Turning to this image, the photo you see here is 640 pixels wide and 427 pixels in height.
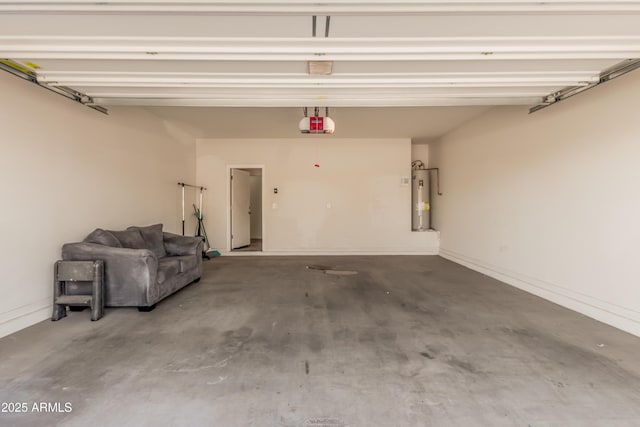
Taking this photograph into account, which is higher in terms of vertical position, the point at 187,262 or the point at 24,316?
the point at 187,262

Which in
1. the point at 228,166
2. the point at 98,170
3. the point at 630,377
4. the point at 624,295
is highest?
the point at 228,166

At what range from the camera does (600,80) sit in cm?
250

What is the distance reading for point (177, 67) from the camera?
2291 millimetres

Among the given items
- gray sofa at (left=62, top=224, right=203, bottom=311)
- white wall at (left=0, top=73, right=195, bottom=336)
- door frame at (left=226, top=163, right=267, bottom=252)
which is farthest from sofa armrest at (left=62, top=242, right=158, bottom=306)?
door frame at (left=226, top=163, right=267, bottom=252)

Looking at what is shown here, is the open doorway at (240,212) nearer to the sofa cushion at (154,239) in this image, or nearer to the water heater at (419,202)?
the sofa cushion at (154,239)

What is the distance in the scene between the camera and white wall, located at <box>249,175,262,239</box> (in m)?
8.54

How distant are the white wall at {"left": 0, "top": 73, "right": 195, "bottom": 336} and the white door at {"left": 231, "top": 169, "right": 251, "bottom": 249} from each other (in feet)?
7.79

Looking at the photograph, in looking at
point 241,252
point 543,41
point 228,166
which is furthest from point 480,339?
point 228,166

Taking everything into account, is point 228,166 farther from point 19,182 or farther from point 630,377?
point 630,377

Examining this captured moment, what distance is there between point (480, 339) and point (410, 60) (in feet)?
8.14

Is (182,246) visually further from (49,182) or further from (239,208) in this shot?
(239,208)
